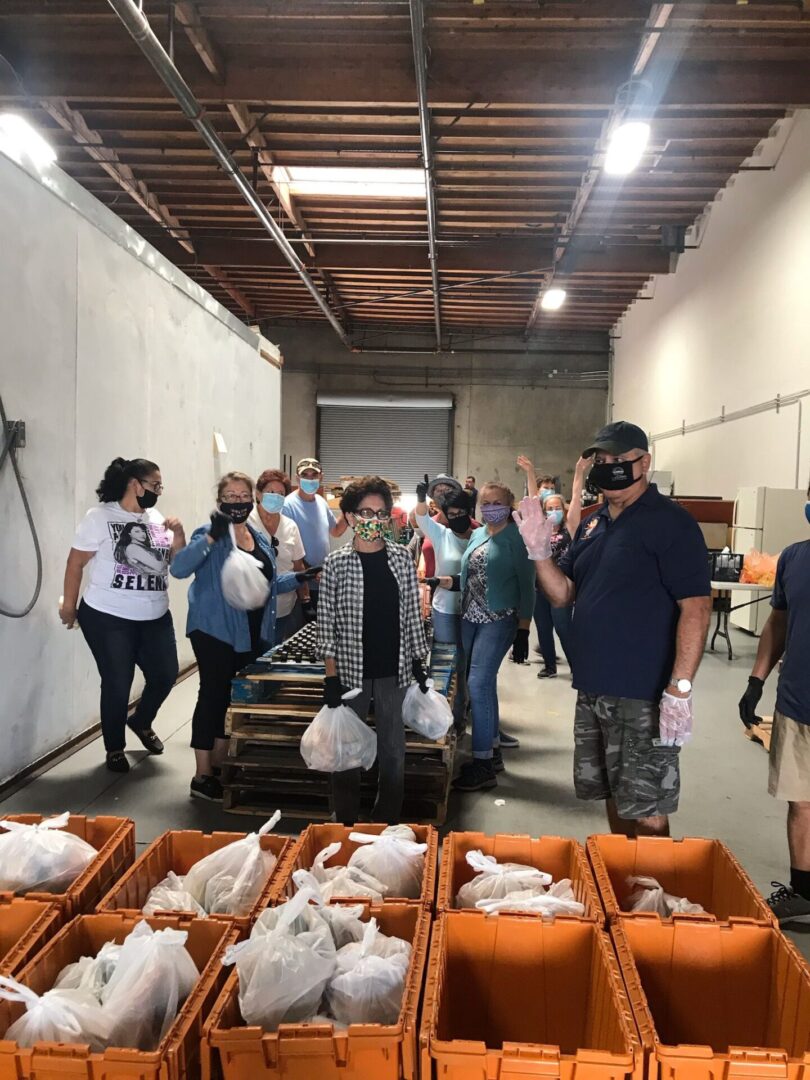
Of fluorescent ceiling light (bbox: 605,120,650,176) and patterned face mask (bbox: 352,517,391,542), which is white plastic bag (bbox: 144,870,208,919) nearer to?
patterned face mask (bbox: 352,517,391,542)

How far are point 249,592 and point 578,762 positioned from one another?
1751 mm

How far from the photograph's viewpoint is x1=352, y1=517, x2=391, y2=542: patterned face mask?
290 centimetres

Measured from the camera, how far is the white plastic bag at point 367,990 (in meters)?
1.41

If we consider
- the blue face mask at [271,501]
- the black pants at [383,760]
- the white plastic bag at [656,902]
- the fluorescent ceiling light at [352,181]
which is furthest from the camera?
the fluorescent ceiling light at [352,181]

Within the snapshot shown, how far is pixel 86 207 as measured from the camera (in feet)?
14.0

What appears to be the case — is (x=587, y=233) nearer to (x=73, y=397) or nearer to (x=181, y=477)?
(x=181, y=477)

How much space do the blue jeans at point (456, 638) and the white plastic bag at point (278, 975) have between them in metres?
3.06

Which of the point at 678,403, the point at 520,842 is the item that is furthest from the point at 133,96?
the point at 678,403

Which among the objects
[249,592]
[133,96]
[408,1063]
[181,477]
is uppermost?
[133,96]

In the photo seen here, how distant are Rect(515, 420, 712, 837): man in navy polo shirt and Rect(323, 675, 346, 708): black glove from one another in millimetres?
962

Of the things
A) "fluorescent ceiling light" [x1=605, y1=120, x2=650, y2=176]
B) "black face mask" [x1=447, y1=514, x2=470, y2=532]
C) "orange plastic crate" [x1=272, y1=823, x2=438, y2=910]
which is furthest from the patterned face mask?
"fluorescent ceiling light" [x1=605, y1=120, x2=650, y2=176]

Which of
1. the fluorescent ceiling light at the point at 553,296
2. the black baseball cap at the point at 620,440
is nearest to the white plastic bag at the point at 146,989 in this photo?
the black baseball cap at the point at 620,440

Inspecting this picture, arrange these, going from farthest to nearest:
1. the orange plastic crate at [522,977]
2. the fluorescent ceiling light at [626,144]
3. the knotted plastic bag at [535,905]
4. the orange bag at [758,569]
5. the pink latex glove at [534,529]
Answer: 1. the orange bag at [758,569]
2. the fluorescent ceiling light at [626,144]
3. the pink latex glove at [534,529]
4. the knotted plastic bag at [535,905]
5. the orange plastic crate at [522,977]

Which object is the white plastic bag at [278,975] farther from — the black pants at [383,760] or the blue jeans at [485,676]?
the blue jeans at [485,676]
